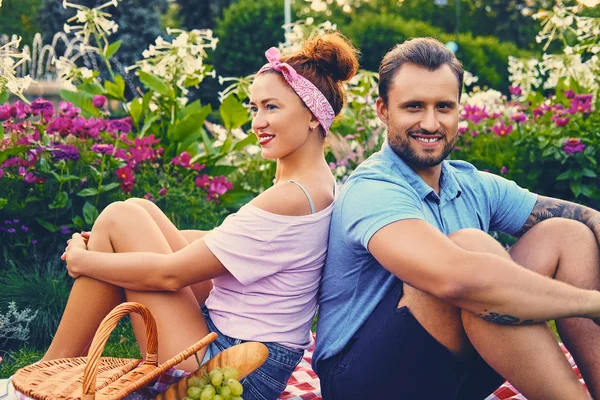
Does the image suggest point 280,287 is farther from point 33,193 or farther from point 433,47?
point 33,193

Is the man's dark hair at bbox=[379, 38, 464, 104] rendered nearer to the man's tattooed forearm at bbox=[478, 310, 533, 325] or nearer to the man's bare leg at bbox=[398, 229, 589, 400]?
the man's bare leg at bbox=[398, 229, 589, 400]

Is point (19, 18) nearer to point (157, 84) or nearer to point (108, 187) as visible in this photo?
point (157, 84)

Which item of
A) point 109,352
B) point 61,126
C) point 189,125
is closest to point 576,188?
point 189,125

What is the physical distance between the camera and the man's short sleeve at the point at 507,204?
2770mm

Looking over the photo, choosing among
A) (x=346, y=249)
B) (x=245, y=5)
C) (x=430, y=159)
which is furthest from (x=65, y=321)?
(x=245, y=5)

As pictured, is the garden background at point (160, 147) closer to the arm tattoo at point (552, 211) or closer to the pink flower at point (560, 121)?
the pink flower at point (560, 121)

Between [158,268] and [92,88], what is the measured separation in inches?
104

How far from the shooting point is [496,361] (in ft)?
6.82

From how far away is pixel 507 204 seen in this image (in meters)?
2.78

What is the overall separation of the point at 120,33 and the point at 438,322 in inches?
706

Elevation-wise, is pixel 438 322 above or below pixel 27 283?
above

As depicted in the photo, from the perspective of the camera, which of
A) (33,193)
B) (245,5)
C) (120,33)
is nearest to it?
(33,193)

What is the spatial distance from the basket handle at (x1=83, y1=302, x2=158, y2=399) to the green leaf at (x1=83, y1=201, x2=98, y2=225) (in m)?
1.68

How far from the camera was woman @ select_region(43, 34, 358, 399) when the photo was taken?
2340 mm
